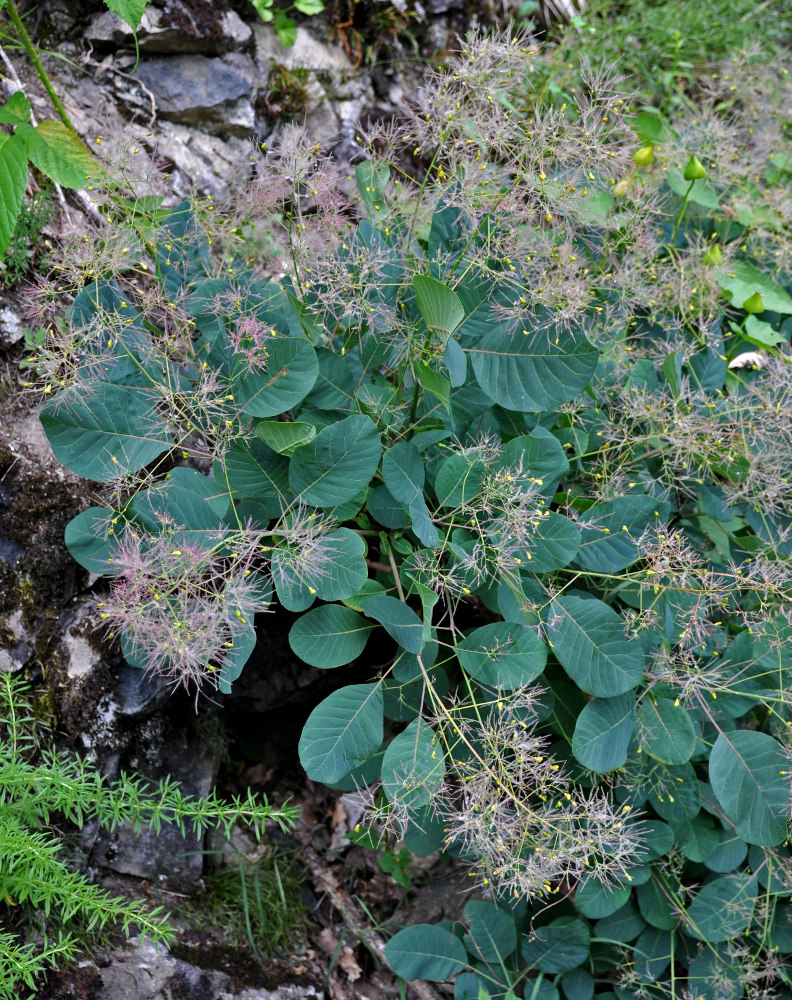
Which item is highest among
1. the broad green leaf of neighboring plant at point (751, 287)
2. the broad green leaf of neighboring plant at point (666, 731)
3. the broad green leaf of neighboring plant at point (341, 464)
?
the broad green leaf of neighboring plant at point (341, 464)

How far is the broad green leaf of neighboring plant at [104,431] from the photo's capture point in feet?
6.44

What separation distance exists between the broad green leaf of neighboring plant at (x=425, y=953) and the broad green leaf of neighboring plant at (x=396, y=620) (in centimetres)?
93

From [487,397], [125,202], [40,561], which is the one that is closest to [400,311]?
[487,397]

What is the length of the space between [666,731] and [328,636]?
95cm

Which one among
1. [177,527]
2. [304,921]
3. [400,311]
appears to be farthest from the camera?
[304,921]

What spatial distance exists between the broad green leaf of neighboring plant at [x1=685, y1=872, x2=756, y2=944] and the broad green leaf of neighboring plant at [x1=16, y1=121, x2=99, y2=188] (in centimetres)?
274

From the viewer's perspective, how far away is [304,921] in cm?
263

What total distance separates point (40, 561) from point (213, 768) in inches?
35.0

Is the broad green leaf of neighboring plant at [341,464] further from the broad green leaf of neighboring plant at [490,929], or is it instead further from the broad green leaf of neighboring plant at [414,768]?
the broad green leaf of neighboring plant at [490,929]

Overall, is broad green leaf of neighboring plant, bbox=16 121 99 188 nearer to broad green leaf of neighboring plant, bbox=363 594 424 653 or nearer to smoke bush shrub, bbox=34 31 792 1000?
smoke bush shrub, bbox=34 31 792 1000

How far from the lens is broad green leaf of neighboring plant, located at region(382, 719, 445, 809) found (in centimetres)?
181

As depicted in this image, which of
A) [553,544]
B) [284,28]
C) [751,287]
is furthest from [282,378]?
[284,28]

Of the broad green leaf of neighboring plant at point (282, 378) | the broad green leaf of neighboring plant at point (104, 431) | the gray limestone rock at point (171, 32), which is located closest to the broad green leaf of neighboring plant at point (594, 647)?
the broad green leaf of neighboring plant at point (282, 378)

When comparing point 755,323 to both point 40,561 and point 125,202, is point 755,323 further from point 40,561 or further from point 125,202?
point 40,561
